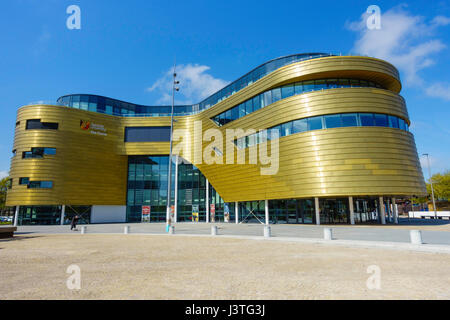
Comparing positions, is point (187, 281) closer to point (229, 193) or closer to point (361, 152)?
point (361, 152)

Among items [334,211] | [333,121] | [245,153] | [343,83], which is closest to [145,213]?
[245,153]

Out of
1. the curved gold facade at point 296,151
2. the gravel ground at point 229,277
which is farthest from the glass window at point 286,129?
the gravel ground at point 229,277

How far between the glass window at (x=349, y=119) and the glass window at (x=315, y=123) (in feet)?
7.51

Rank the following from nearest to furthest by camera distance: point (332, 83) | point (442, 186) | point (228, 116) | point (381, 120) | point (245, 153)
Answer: point (381, 120) < point (332, 83) < point (245, 153) < point (228, 116) < point (442, 186)

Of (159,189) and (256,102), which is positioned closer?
(256,102)

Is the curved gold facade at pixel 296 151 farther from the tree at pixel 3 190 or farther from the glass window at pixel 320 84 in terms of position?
the tree at pixel 3 190

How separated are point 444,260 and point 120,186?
4551 centimetres

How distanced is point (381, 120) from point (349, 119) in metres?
3.62

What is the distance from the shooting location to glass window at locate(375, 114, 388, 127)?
27969 mm

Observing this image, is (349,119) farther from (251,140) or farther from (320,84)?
(251,140)

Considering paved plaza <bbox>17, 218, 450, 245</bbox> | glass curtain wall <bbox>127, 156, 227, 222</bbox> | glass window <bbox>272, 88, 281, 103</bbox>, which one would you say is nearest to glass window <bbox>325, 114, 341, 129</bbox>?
glass window <bbox>272, 88, 281, 103</bbox>

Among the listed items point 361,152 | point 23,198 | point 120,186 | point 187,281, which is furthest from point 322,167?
point 23,198

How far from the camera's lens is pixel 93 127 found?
4459cm

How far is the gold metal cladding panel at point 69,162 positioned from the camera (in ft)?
130
